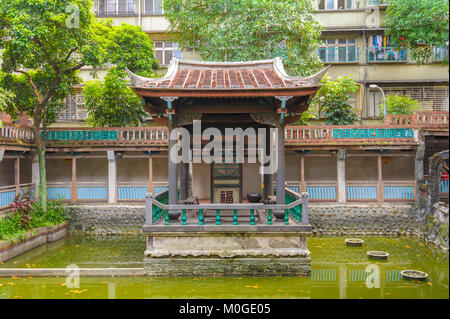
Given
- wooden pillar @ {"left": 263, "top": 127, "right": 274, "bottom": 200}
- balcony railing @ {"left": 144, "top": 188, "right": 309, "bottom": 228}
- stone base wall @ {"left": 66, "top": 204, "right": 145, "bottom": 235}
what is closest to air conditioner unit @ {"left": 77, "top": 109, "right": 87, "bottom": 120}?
stone base wall @ {"left": 66, "top": 204, "right": 145, "bottom": 235}

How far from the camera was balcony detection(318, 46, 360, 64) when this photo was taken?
71.5 feet

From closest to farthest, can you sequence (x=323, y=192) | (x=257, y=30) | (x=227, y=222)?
(x=227, y=222) → (x=323, y=192) → (x=257, y=30)

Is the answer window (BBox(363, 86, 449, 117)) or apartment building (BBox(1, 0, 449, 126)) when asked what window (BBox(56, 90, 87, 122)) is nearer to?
apartment building (BBox(1, 0, 449, 126))

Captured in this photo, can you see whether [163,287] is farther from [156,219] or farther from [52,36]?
[52,36]

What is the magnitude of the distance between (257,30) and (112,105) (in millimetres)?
7841

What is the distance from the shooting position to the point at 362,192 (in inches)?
612

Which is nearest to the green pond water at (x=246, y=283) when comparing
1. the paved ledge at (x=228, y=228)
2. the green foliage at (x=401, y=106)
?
the paved ledge at (x=228, y=228)

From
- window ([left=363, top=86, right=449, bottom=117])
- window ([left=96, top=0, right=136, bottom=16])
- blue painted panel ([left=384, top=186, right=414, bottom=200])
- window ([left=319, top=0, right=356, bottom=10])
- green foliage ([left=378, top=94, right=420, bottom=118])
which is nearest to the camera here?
blue painted panel ([left=384, top=186, right=414, bottom=200])

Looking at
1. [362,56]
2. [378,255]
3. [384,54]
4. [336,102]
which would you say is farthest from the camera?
[362,56]

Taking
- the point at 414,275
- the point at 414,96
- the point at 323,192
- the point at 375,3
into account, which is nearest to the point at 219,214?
the point at 414,275

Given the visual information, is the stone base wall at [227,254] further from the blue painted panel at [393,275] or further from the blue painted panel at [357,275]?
the blue painted panel at [393,275]

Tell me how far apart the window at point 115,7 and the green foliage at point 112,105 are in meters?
6.87

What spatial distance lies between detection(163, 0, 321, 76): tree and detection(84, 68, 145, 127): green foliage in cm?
429

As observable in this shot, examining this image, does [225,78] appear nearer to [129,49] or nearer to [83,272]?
[83,272]
